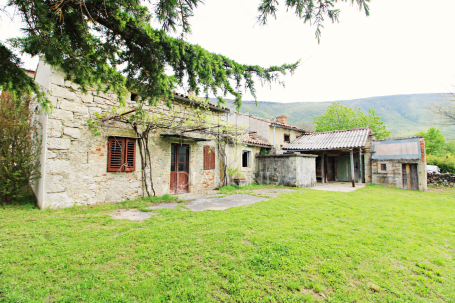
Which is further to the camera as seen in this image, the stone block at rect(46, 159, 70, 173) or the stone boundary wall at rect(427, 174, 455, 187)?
the stone boundary wall at rect(427, 174, 455, 187)

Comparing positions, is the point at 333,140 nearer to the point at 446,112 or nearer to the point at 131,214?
the point at 446,112

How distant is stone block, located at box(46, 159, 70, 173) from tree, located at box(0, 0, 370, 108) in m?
3.92

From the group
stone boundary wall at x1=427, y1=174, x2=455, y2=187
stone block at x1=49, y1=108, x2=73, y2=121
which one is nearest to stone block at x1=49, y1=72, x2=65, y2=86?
stone block at x1=49, y1=108, x2=73, y2=121

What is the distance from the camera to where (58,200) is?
18.6 ft

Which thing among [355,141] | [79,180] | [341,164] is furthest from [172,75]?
[341,164]

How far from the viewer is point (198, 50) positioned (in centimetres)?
257

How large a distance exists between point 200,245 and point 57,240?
258cm

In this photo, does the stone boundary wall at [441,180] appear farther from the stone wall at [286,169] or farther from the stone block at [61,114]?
the stone block at [61,114]

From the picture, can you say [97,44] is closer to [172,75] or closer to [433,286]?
[172,75]

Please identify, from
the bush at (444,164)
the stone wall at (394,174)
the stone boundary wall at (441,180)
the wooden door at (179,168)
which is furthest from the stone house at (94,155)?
the bush at (444,164)

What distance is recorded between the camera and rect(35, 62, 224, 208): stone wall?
5.66 metres

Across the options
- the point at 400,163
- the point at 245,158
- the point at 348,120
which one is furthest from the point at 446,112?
the point at 245,158

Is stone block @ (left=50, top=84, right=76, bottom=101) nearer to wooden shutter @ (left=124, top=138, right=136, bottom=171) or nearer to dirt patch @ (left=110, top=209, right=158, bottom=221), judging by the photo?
wooden shutter @ (left=124, top=138, right=136, bottom=171)

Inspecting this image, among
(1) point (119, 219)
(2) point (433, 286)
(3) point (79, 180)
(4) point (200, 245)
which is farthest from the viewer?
(3) point (79, 180)
